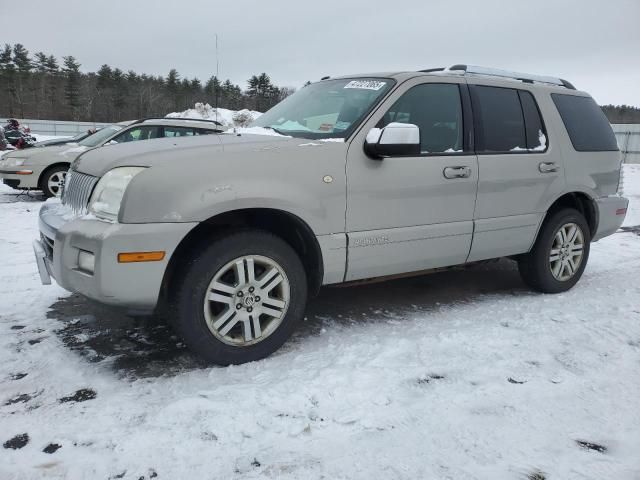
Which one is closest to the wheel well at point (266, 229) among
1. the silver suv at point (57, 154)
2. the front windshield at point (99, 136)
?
the silver suv at point (57, 154)

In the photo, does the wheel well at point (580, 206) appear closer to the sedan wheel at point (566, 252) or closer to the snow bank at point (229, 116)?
the sedan wheel at point (566, 252)

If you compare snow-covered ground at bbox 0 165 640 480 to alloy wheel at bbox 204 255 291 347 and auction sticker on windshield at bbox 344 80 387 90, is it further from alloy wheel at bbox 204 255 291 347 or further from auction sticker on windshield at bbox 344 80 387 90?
auction sticker on windshield at bbox 344 80 387 90

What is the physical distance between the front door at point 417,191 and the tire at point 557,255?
96cm

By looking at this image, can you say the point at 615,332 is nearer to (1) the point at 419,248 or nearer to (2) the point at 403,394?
(1) the point at 419,248

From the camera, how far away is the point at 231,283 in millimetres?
3002

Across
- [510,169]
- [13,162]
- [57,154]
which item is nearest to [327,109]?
[510,169]

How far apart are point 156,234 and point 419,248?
73.1 inches

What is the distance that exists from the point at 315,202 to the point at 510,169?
1.86 metres

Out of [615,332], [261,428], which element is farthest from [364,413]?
[615,332]

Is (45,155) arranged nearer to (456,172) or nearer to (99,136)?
(99,136)

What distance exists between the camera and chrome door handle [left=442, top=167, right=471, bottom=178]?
363 centimetres

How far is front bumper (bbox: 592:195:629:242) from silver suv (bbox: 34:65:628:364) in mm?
439

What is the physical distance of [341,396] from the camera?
8.73 feet

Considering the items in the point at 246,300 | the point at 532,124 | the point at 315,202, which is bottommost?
the point at 246,300
